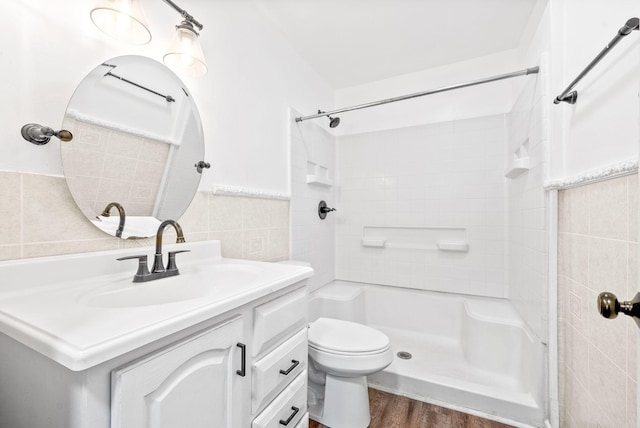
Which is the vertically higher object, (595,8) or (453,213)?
(595,8)

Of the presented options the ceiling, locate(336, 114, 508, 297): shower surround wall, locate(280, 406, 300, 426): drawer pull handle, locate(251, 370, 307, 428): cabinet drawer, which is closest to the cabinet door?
locate(251, 370, 307, 428): cabinet drawer

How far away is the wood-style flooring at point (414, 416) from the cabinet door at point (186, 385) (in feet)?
3.19

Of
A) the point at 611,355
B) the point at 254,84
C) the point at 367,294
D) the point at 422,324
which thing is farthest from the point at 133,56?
the point at 422,324

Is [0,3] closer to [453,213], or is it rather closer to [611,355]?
[611,355]

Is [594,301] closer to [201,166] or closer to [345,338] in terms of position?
[345,338]

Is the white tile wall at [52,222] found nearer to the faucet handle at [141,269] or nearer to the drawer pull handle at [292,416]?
the faucet handle at [141,269]

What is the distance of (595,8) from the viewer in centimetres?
95

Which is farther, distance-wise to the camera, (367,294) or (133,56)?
(367,294)

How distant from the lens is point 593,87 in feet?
3.20

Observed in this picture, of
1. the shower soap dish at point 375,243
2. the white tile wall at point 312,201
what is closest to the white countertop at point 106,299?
the white tile wall at point 312,201

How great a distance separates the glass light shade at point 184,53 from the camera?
1.09m

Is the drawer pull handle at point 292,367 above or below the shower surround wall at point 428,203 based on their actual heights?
below

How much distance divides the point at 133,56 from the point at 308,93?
146 centimetres

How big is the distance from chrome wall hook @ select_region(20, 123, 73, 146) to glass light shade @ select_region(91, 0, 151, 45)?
1.31ft
